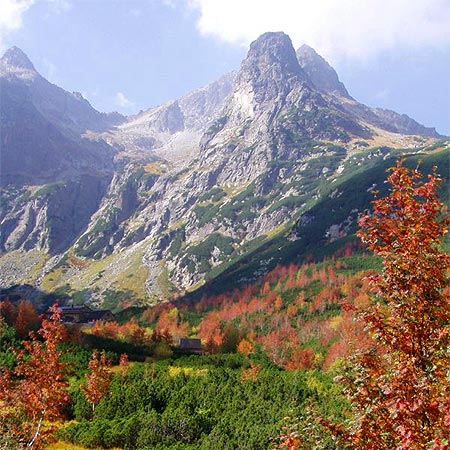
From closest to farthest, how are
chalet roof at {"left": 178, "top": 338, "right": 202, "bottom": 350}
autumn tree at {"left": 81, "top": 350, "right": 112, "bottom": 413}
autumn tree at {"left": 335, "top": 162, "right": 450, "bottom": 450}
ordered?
autumn tree at {"left": 335, "top": 162, "right": 450, "bottom": 450}
autumn tree at {"left": 81, "top": 350, "right": 112, "bottom": 413}
chalet roof at {"left": 178, "top": 338, "right": 202, "bottom": 350}

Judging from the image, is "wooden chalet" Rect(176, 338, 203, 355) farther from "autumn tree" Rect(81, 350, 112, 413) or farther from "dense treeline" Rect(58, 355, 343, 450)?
"autumn tree" Rect(81, 350, 112, 413)

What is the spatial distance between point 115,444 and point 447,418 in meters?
43.4

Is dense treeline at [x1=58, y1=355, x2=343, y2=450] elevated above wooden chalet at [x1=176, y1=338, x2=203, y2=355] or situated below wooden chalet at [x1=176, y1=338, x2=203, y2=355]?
above

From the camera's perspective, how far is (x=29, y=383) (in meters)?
19.8

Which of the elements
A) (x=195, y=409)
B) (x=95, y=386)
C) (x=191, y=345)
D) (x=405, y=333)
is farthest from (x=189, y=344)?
(x=405, y=333)

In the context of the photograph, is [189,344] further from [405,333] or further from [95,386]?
[405,333]

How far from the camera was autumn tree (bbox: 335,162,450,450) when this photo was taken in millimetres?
9078

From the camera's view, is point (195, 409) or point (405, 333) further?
point (195, 409)

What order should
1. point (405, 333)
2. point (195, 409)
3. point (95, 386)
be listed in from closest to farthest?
1. point (405, 333)
2. point (195, 409)
3. point (95, 386)

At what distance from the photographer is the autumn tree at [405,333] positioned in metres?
9.08

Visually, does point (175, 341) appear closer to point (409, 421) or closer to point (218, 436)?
point (218, 436)

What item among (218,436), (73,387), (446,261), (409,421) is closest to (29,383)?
(409,421)

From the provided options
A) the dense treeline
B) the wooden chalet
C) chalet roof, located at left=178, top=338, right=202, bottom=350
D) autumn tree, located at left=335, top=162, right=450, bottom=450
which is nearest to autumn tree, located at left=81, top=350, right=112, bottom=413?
the dense treeline

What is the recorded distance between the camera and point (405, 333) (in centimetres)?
1030
